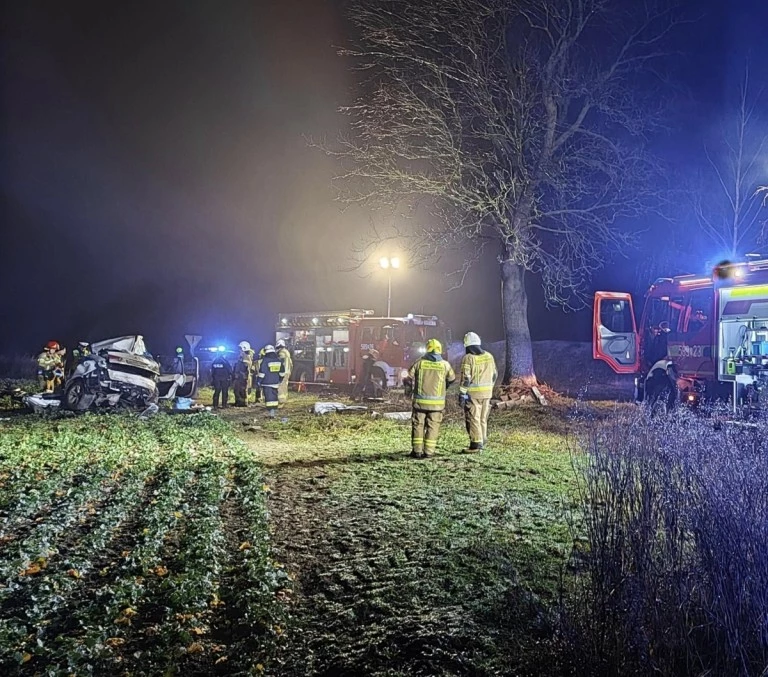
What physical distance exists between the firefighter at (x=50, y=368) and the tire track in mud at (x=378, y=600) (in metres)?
13.7

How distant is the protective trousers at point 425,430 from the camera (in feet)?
28.7

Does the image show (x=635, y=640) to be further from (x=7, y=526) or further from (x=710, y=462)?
(x=7, y=526)

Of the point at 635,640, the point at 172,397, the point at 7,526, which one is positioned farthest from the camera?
the point at 172,397

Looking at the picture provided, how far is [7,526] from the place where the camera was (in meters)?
5.33

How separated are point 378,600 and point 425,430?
4960 millimetres

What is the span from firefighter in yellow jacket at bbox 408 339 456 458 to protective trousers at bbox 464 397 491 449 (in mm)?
492

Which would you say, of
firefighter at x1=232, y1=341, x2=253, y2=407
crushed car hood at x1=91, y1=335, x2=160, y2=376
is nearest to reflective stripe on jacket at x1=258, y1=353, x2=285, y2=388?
firefighter at x1=232, y1=341, x2=253, y2=407

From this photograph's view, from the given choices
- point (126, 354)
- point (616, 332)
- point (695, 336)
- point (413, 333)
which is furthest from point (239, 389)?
point (695, 336)

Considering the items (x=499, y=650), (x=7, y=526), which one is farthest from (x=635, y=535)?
(x=7, y=526)

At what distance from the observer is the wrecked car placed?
44.0 ft

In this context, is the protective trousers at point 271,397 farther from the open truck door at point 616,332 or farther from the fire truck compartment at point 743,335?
the fire truck compartment at point 743,335

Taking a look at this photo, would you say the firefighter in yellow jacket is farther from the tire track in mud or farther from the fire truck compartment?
the fire truck compartment

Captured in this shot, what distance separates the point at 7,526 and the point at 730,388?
1104cm

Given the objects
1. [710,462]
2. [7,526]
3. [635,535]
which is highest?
[710,462]
